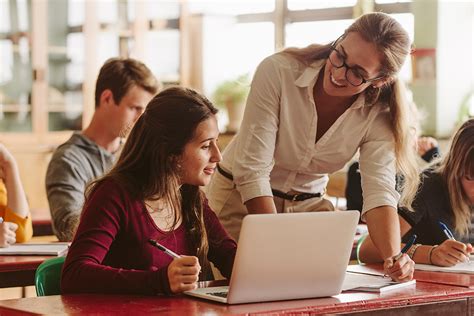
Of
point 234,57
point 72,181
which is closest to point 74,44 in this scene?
point 234,57

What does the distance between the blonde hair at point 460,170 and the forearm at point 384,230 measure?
0.37 meters

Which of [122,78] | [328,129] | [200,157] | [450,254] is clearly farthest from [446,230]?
[122,78]

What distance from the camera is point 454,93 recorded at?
626cm

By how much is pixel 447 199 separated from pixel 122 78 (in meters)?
1.41

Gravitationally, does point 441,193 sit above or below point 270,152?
below

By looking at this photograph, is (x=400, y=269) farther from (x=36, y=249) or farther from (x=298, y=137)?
(x=36, y=249)

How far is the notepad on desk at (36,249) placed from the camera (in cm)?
285

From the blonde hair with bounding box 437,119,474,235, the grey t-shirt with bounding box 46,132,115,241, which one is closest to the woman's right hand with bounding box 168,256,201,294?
the blonde hair with bounding box 437,119,474,235

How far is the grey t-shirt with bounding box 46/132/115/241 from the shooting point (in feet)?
11.3

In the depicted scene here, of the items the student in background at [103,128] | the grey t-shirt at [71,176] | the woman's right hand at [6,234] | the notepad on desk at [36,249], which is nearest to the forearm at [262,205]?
the notepad on desk at [36,249]

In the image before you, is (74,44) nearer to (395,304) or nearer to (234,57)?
(234,57)

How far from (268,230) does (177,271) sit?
8.6 inches

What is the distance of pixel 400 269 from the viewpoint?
90.2 inches

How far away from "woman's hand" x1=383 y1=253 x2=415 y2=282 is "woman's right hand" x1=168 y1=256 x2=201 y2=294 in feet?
1.94
